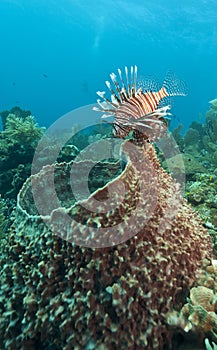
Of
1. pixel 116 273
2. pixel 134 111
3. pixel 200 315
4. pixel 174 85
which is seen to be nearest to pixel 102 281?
pixel 116 273

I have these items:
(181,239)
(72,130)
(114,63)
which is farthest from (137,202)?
(114,63)

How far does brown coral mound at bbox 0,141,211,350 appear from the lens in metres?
1.72

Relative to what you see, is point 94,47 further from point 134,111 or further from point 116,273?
point 116,273

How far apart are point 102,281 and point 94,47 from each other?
89412 millimetres

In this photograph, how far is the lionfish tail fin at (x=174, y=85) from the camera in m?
3.28

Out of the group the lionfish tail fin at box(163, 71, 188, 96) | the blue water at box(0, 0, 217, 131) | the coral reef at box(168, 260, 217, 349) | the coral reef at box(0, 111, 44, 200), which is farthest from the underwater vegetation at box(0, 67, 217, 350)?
the blue water at box(0, 0, 217, 131)

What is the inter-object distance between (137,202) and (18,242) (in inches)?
37.1

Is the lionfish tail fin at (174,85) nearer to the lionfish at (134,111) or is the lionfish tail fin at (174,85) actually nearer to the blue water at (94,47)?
the lionfish at (134,111)

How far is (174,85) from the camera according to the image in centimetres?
338

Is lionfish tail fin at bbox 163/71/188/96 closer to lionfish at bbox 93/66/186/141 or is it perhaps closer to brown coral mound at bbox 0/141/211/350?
lionfish at bbox 93/66/186/141

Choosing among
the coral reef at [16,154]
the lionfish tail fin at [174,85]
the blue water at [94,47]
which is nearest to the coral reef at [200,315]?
the lionfish tail fin at [174,85]

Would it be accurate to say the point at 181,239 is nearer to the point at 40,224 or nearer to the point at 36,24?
the point at 40,224

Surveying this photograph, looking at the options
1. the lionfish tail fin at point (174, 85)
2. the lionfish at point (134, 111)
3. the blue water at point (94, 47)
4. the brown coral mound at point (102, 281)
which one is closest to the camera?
the brown coral mound at point (102, 281)

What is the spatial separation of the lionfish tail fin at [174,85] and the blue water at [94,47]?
936 inches
